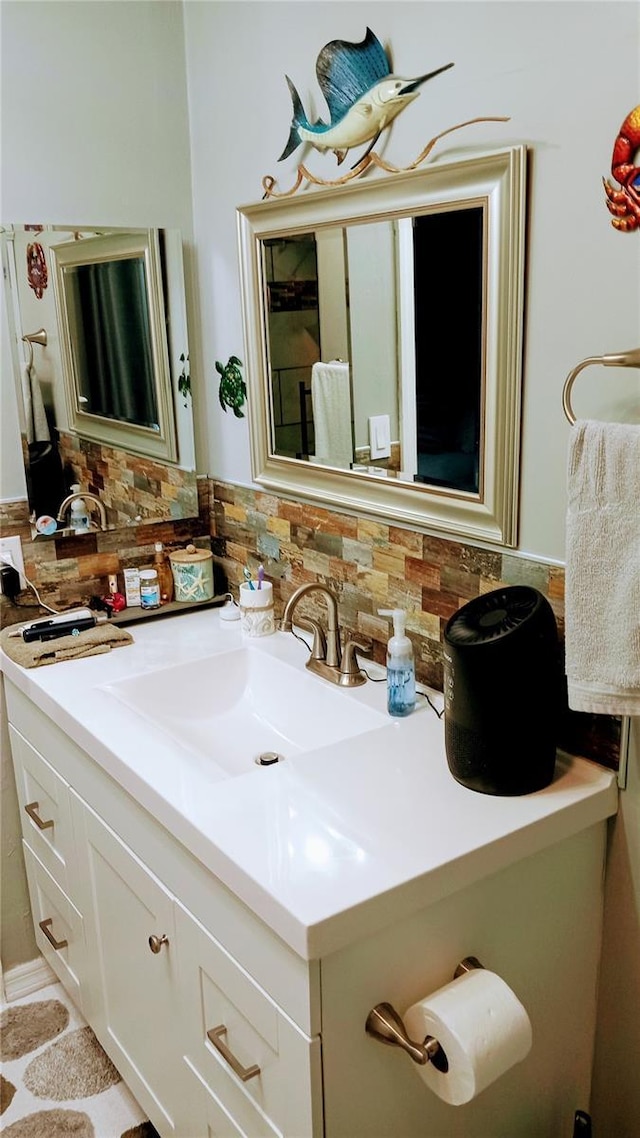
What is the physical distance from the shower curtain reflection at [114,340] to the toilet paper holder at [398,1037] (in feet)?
4.56

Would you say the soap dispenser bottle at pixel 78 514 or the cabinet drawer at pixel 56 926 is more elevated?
the soap dispenser bottle at pixel 78 514

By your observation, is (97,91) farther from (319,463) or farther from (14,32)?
(319,463)

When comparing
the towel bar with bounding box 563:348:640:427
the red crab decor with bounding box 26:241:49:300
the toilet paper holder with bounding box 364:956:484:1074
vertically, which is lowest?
the toilet paper holder with bounding box 364:956:484:1074

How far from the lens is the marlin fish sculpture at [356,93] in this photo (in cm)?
149

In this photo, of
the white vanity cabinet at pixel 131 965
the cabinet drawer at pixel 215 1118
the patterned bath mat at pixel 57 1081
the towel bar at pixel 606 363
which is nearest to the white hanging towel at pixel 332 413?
the towel bar at pixel 606 363

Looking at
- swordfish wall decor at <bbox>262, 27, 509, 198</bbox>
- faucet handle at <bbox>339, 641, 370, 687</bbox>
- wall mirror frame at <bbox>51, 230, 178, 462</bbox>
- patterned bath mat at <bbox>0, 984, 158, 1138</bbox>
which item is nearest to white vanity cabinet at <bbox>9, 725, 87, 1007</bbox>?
patterned bath mat at <bbox>0, 984, 158, 1138</bbox>

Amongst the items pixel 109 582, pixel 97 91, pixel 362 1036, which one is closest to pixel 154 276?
pixel 97 91

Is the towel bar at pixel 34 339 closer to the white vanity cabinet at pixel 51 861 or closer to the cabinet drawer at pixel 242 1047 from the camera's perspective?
the white vanity cabinet at pixel 51 861

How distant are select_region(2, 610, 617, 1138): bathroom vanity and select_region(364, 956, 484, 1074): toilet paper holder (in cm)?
2

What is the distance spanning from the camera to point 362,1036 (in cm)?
115

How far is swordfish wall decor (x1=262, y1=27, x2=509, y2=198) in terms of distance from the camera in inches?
58.5

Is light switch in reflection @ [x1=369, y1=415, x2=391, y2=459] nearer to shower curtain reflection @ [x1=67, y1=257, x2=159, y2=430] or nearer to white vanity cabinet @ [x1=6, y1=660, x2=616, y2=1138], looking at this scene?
white vanity cabinet @ [x1=6, y1=660, x2=616, y2=1138]

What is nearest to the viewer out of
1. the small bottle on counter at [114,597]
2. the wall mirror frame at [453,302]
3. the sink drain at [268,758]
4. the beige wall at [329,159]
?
the beige wall at [329,159]

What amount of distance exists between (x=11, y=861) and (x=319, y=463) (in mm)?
1196
